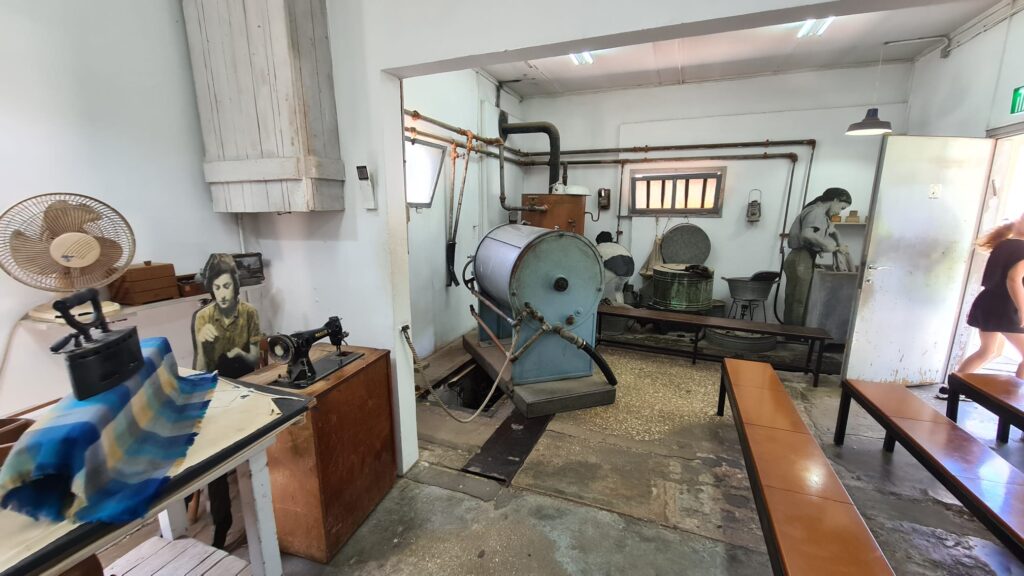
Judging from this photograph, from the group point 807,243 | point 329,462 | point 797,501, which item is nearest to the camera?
point 797,501

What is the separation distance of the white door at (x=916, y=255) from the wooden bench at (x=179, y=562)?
478 centimetres

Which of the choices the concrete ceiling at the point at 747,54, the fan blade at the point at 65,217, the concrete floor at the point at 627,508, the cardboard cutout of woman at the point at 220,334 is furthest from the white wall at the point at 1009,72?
the fan blade at the point at 65,217

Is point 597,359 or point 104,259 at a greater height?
point 104,259

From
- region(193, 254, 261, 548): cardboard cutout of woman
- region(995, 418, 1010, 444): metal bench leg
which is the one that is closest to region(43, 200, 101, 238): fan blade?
region(193, 254, 261, 548): cardboard cutout of woman

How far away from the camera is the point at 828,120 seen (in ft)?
16.1

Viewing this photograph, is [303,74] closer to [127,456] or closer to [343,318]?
[343,318]

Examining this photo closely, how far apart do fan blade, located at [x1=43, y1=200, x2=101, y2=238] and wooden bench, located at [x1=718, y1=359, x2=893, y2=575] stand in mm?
2838

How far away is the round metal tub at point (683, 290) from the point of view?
4.85m

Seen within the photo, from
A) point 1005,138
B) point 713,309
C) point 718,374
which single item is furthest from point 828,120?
point 718,374

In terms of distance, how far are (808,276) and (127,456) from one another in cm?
581

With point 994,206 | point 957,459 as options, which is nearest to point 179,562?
point 957,459

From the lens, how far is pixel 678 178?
18.3 ft

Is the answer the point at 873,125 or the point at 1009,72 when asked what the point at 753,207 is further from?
the point at 1009,72

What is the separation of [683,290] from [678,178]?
1737 mm
